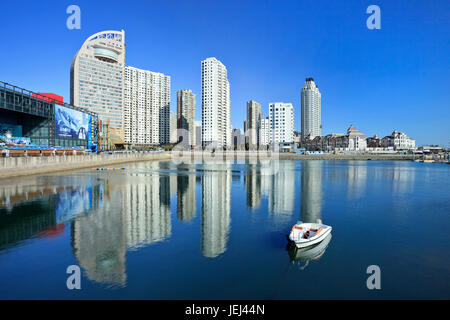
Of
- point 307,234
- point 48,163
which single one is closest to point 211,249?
point 307,234

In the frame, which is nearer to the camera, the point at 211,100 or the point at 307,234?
the point at 307,234

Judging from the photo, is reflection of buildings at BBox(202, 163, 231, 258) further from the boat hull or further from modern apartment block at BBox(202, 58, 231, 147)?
modern apartment block at BBox(202, 58, 231, 147)

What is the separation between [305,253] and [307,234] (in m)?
1.30

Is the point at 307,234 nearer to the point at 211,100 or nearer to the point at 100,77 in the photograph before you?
the point at 211,100

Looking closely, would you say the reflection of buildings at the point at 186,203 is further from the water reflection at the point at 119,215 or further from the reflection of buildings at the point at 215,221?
the reflection of buildings at the point at 215,221

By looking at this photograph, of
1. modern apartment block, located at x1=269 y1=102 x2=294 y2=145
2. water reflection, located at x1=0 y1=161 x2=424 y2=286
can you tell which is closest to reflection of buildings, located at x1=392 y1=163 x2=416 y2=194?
water reflection, located at x1=0 y1=161 x2=424 y2=286

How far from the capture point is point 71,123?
76312mm

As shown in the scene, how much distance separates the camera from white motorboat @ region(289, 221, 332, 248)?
47.8ft

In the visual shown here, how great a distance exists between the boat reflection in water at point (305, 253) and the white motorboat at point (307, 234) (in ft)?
0.94

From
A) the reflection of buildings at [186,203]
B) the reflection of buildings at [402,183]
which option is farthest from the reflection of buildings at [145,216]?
the reflection of buildings at [402,183]

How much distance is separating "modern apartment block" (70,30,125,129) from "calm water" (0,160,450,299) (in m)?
157

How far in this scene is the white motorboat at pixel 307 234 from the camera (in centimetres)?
1455

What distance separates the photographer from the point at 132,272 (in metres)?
12.0
